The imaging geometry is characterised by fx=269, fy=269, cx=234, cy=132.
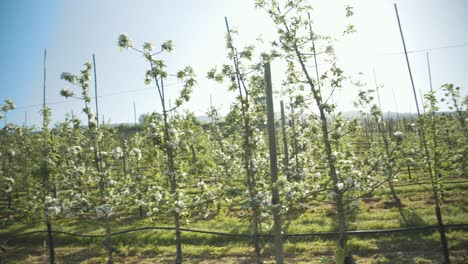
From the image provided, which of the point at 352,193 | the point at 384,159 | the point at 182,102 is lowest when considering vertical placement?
the point at 352,193

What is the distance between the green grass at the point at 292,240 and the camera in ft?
33.5

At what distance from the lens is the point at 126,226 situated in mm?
16125

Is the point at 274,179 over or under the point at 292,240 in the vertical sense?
over

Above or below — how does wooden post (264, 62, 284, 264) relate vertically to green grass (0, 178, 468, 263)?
above

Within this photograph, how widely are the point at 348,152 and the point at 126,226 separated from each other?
1373cm

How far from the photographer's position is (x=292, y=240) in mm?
12102

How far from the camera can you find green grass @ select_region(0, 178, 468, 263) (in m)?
10.2

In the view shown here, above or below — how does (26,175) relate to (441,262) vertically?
above

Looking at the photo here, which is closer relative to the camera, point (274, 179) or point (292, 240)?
point (274, 179)

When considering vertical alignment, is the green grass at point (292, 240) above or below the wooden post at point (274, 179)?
below

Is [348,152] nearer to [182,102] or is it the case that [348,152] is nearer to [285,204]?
[285,204]

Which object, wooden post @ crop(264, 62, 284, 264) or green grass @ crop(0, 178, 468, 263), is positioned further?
green grass @ crop(0, 178, 468, 263)

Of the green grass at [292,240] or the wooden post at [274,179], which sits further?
the green grass at [292,240]

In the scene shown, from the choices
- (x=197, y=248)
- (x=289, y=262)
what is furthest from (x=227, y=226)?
(x=289, y=262)
